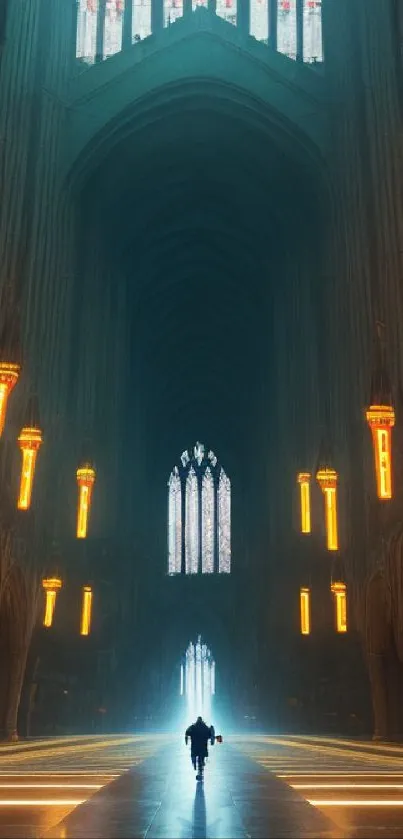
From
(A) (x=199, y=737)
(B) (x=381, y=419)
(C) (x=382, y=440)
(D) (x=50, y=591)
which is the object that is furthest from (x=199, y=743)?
(D) (x=50, y=591)

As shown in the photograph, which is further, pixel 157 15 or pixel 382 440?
pixel 157 15

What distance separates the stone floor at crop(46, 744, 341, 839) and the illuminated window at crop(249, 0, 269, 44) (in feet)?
117

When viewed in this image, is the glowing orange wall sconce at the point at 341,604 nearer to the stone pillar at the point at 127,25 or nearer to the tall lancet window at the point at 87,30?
the tall lancet window at the point at 87,30

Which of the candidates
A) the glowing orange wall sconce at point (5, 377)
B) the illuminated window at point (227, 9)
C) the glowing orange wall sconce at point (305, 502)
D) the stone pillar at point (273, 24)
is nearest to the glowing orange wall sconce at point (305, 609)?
the glowing orange wall sconce at point (305, 502)

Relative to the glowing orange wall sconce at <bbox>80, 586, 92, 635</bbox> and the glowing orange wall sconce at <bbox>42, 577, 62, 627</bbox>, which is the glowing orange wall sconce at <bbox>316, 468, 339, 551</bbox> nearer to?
the glowing orange wall sconce at <bbox>42, 577, 62, 627</bbox>

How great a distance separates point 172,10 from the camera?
1614 inches

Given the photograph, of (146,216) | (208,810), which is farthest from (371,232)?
(208,810)

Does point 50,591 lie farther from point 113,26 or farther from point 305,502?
point 113,26

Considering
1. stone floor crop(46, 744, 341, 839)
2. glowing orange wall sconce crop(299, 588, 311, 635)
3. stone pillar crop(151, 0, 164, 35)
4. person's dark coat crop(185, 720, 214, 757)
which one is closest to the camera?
stone floor crop(46, 744, 341, 839)

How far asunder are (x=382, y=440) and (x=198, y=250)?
32.2m

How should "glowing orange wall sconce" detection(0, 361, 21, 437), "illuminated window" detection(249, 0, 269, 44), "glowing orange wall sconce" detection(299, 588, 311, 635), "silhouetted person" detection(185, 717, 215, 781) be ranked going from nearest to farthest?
"silhouetted person" detection(185, 717, 215, 781), "glowing orange wall sconce" detection(0, 361, 21, 437), "glowing orange wall sconce" detection(299, 588, 311, 635), "illuminated window" detection(249, 0, 269, 44)

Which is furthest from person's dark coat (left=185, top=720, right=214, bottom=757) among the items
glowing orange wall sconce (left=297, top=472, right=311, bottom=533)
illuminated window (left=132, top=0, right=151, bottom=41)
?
illuminated window (left=132, top=0, right=151, bottom=41)

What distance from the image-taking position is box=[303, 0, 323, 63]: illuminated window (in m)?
39.8

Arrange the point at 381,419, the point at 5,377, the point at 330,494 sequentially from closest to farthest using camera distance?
1. the point at 5,377
2. the point at 381,419
3. the point at 330,494
